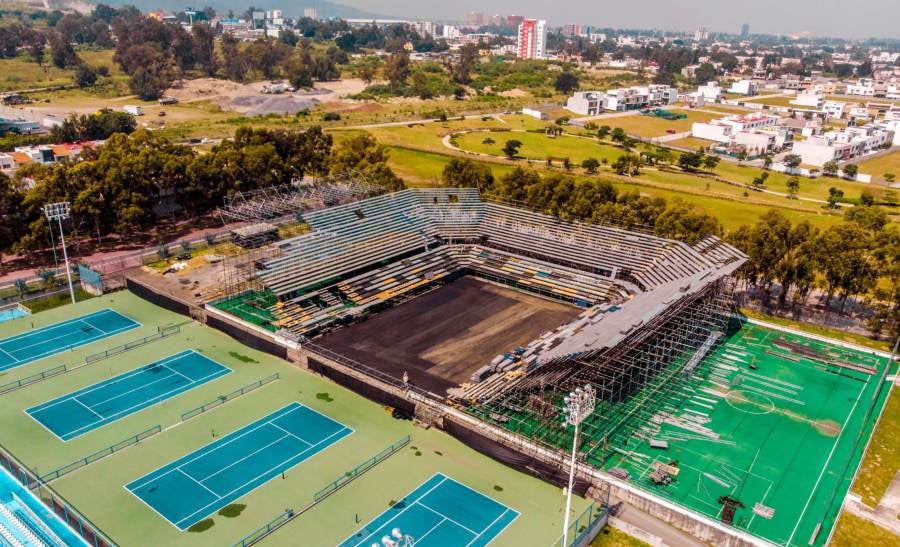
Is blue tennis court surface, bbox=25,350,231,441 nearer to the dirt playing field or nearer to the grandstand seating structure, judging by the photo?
the grandstand seating structure

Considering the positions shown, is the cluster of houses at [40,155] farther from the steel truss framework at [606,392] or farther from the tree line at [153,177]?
the steel truss framework at [606,392]

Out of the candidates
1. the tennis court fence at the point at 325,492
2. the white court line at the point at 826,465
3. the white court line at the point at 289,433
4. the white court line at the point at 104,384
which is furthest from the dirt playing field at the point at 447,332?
the white court line at the point at 826,465

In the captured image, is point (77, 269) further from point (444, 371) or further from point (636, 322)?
point (636, 322)

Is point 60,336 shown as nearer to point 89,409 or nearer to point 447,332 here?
point 89,409

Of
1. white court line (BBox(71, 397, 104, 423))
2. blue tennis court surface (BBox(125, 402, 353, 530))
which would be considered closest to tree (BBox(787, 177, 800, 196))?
blue tennis court surface (BBox(125, 402, 353, 530))

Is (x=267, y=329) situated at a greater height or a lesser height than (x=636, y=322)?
lesser

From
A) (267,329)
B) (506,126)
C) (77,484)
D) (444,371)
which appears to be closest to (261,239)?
(267,329)
